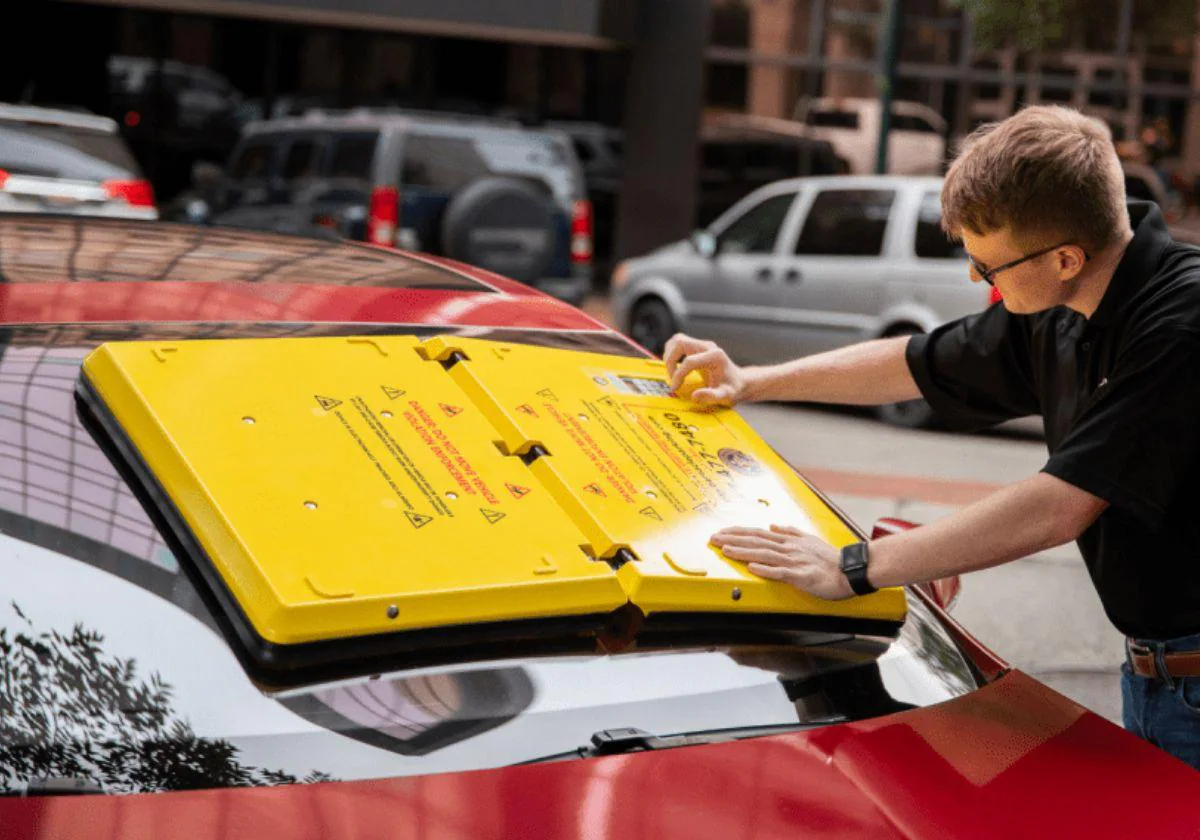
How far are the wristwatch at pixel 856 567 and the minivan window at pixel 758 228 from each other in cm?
1008

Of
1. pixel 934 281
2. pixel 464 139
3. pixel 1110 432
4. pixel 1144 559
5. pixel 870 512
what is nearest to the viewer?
pixel 1110 432

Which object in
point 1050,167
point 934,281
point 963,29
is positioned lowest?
point 934,281

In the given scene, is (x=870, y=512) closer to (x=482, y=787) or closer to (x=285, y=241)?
(x=285, y=241)

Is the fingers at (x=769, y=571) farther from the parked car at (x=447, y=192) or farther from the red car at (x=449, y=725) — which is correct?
the parked car at (x=447, y=192)

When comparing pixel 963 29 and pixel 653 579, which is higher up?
pixel 963 29

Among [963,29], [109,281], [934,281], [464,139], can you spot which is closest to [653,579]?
[109,281]

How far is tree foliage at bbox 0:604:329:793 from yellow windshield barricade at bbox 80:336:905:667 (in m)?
0.14

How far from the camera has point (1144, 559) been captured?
231cm

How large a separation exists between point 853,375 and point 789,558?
82 cm

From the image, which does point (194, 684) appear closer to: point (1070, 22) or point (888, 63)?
point (888, 63)

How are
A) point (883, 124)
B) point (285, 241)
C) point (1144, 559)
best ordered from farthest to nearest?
point (883, 124)
point (285, 241)
point (1144, 559)

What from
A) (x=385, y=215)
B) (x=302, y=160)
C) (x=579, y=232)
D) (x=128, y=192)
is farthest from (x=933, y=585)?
(x=302, y=160)

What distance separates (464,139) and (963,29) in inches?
435

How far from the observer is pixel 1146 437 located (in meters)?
2.14
